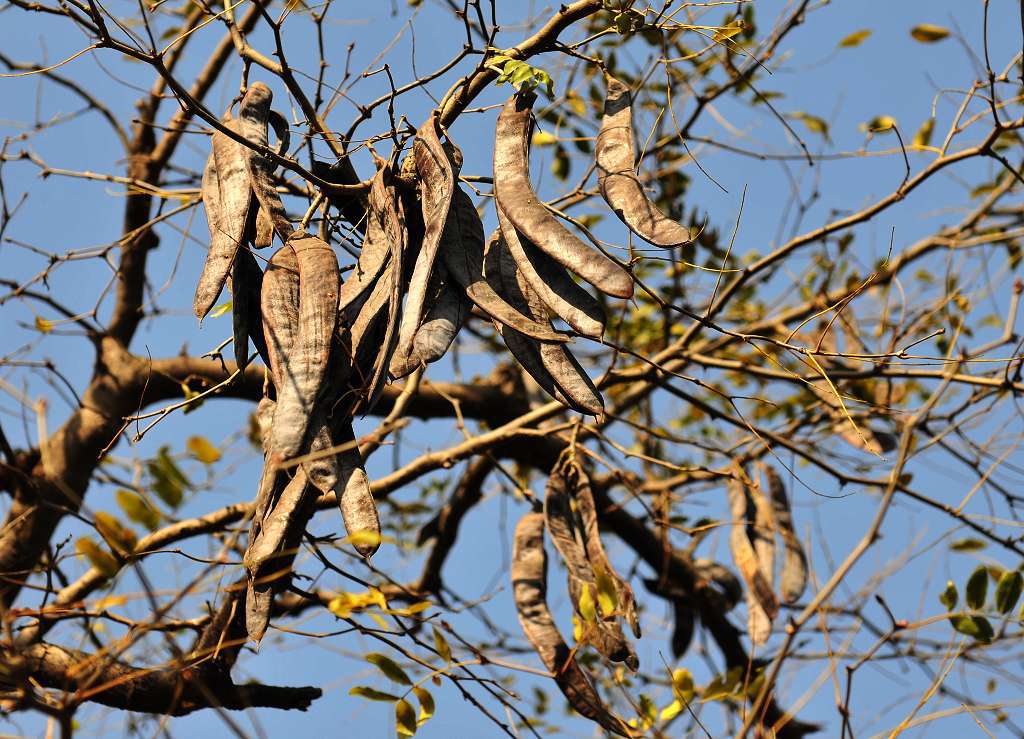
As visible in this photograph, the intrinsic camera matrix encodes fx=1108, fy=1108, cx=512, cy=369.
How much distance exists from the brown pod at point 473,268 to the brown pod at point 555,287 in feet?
0.11

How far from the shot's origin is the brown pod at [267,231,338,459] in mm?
1456

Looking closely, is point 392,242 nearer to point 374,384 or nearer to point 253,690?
point 374,384

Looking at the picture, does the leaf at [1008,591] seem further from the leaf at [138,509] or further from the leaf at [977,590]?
the leaf at [138,509]

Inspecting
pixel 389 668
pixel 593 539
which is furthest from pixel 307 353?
pixel 593 539

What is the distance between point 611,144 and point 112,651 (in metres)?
1.06

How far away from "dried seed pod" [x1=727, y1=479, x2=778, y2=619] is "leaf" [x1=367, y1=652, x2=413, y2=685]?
1248 mm

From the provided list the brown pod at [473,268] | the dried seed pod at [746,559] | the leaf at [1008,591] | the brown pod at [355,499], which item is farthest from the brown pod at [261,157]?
the leaf at [1008,591]

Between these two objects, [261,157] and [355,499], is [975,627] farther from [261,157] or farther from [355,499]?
[261,157]

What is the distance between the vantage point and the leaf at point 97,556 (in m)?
1.42

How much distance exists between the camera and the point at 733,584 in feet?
13.1

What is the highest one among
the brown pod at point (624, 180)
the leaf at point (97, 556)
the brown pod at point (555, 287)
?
the brown pod at point (624, 180)

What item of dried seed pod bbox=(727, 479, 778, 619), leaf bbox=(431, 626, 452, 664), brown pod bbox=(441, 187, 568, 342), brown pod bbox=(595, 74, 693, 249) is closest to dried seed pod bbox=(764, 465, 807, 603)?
dried seed pod bbox=(727, 479, 778, 619)

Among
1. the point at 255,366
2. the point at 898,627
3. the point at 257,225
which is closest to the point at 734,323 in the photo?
the point at 255,366

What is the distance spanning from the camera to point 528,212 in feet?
5.26
